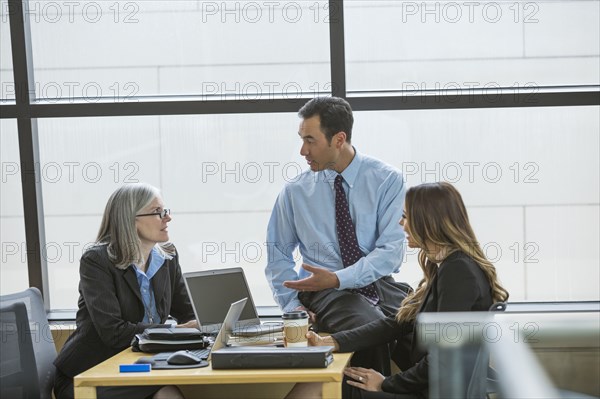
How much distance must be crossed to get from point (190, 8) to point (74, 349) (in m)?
1.84

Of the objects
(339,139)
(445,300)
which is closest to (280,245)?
(339,139)

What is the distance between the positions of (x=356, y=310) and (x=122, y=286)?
992mm

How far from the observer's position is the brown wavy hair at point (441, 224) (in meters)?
3.25

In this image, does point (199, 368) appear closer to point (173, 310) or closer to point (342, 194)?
point (173, 310)

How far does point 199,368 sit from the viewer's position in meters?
3.07

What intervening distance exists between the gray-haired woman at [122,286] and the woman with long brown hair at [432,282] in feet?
2.47

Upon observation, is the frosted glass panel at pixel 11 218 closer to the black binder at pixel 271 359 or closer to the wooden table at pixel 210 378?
the wooden table at pixel 210 378

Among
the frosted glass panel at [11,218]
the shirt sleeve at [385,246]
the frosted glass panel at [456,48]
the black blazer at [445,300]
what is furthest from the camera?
the frosted glass panel at [11,218]

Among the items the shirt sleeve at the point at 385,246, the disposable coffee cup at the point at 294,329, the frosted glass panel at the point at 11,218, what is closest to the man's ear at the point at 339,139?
the shirt sleeve at the point at 385,246

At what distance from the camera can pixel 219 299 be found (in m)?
3.71

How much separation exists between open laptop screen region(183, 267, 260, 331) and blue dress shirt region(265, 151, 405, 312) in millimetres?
320

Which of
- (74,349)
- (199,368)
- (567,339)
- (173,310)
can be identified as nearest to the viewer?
(567,339)

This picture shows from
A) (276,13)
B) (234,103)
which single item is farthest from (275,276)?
(276,13)

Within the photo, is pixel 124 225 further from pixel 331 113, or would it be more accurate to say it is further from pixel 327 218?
pixel 331 113
